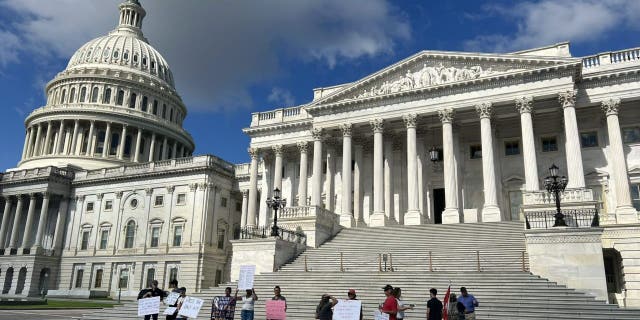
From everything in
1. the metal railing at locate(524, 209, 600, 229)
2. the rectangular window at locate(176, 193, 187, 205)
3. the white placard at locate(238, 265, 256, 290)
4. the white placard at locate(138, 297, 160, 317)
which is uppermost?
the rectangular window at locate(176, 193, 187, 205)

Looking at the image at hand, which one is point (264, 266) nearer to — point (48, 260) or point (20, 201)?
point (48, 260)

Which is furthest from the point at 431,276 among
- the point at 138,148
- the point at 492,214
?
the point at 138,148

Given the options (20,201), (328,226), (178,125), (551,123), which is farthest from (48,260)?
(551,123)

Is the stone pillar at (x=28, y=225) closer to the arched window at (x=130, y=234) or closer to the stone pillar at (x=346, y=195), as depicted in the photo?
the arched window at (x=130, y=234)

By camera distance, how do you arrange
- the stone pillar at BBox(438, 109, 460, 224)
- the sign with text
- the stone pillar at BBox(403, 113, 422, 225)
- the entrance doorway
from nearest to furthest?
the sign with text → the stone pillar at BBox(438, 109, 460, 224) → the stone pillar at BBox(403, 113, 422, 225) → the entrance doorway

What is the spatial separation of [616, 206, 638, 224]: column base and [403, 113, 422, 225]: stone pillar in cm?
1324

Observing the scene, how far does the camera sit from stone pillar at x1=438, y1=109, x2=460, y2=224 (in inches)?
1430

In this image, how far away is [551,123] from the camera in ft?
132

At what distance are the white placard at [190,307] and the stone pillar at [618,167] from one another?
1159 inches

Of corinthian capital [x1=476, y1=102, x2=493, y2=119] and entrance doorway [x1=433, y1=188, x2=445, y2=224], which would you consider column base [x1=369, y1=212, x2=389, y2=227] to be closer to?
entrance doorway [x1=433, y1=188, x2=445, y2=224]

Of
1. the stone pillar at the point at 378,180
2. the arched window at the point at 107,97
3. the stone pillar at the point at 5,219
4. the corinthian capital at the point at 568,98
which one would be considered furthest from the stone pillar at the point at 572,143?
the arched window at the point at 107,97

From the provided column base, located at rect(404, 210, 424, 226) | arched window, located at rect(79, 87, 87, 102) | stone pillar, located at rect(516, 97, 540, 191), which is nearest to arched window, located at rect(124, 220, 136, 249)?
arched window, located at rect(79, 87, 87, 102)

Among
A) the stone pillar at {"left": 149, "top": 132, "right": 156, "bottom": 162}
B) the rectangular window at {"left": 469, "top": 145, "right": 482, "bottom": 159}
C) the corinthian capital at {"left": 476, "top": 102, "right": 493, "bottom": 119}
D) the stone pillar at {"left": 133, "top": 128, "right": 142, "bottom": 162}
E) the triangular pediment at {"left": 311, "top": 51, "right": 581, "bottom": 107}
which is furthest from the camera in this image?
the stone pillar at {"left": 149, "top": 132, "right": 156, "bottom": 162}

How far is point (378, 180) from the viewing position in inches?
1570
